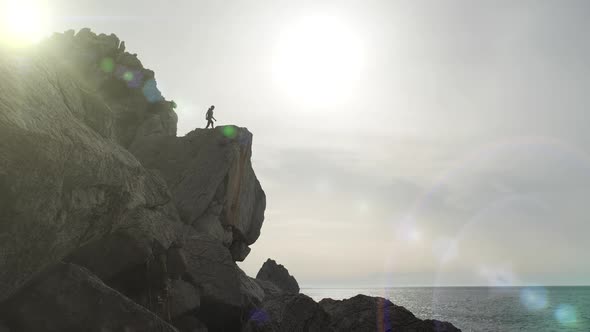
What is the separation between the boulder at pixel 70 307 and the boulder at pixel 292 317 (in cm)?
586

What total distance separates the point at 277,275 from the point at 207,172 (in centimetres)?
3487

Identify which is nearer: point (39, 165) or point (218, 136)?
point (39, 165)

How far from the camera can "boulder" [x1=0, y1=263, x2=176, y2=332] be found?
13.3 meters

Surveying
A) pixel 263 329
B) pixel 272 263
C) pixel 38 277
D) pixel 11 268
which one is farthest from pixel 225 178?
pixel 272 263

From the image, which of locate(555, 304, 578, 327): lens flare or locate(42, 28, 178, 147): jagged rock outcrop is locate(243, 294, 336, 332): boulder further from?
locate(555, 304, 578, 327): lens flare

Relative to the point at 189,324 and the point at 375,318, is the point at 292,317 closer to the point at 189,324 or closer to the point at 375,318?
the point at 375,318

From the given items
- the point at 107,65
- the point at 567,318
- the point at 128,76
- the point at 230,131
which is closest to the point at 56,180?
the point at 230,131

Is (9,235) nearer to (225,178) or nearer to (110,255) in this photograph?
(110,255)

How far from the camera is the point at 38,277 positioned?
14086mm

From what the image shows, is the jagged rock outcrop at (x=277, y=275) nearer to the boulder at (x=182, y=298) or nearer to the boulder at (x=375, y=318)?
the boulder at (x=182, y=298)

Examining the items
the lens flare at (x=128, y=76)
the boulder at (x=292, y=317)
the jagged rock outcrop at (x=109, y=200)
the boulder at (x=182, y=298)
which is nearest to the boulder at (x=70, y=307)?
the jagged rock outcrop at (x=109, y=200)

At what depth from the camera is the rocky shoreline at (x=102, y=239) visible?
11.2 meters

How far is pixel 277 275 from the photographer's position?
65875mm

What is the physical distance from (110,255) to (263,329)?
330 inches
